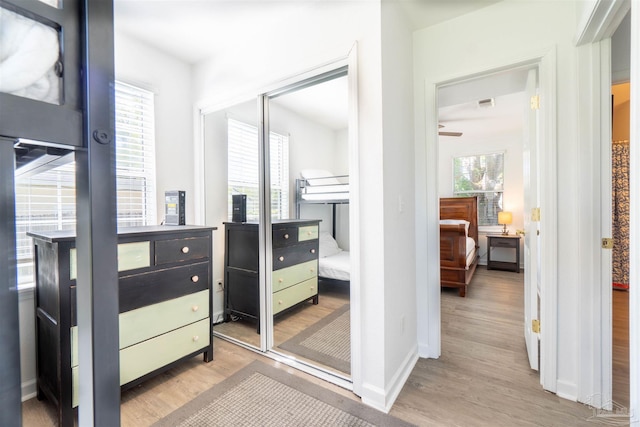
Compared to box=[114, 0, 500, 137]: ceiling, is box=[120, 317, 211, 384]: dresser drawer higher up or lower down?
lower down

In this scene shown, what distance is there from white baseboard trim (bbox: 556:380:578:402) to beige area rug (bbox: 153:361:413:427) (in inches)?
39.6

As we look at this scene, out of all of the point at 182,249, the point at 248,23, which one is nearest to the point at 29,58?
the point at 182,249

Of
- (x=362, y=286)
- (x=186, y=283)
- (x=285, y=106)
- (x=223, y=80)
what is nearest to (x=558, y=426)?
(x=362, y=286)

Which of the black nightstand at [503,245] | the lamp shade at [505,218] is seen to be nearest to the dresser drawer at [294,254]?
the black nightstand at [503,245]

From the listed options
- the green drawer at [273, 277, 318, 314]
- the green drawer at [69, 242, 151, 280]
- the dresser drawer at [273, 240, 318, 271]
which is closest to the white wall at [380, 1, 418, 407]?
the dresser drawer at [273, 240, 318, 271]

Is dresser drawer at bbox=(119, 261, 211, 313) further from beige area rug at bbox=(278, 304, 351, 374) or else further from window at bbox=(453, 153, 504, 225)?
window at bbox=(453, 153, 504, 225)

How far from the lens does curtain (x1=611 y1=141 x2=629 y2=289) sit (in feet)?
11.2

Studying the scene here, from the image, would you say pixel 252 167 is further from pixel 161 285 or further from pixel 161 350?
pixel 161 350

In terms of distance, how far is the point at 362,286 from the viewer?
1.67 meters

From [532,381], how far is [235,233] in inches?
97.5

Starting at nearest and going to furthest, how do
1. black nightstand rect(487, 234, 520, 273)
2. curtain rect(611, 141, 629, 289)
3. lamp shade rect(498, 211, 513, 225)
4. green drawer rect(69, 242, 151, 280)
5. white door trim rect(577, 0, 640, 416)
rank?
white door trim rect(577, 0, 640, 416)
green drawer rect(69, 242, 151, 280)
curtain rect(611, 141, 629, 289)
black nightstand rect(487, 234, 520, 273)
lamp shade rect(498, 211, 513, 225)

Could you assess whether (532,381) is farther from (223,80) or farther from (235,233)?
(223,80)

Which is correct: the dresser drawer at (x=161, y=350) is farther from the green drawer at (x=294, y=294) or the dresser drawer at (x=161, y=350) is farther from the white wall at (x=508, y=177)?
the white wall at (x=508, y=177)

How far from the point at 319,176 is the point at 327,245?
0.59 metres
